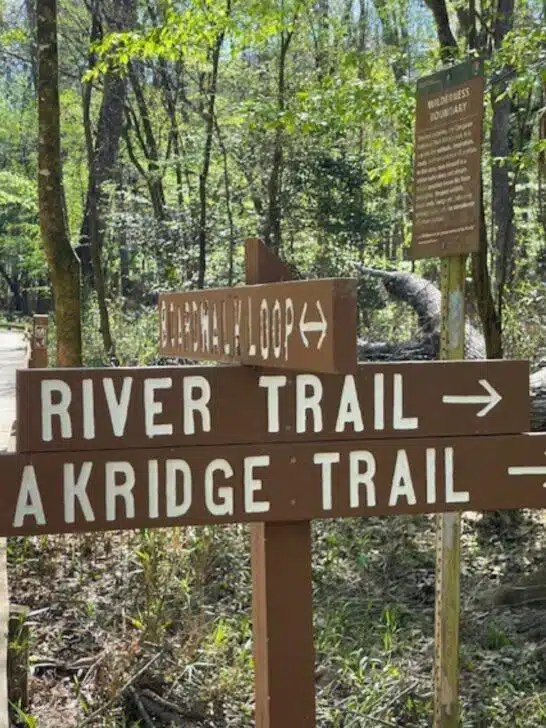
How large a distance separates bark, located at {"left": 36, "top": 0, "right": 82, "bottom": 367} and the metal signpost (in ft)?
18.9

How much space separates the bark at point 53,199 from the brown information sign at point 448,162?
575cm

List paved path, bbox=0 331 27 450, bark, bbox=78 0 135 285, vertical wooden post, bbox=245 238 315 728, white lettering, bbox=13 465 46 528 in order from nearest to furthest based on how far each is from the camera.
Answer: white lettering, bbox=13 465 46 528 < vertical wooden post, bbox=245 238 315 728 < paved path, bbox=0 331 27 450 < bark, bbox=78 0 135 285

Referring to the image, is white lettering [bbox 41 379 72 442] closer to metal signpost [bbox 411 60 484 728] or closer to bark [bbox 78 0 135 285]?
metal signpost [bbox 411 60 484 728]

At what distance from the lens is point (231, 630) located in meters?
5.22

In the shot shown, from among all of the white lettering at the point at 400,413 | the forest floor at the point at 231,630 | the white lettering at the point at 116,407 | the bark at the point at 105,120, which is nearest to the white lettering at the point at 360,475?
the white lettering at the point at 400,413

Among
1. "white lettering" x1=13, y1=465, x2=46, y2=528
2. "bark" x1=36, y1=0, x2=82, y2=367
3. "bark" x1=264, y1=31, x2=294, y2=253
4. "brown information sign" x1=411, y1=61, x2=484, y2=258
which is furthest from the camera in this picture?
"bark" x1=264, y1=31, x2=294, y2=253

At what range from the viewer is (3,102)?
34.8 metres

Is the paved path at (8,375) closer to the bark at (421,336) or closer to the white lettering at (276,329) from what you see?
the white lettering at (276,329)

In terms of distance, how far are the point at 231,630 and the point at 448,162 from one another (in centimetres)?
297

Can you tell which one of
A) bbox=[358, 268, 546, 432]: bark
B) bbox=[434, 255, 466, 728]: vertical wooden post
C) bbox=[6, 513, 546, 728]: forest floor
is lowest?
bbox=[6, 513, 546, 728]: forest floor

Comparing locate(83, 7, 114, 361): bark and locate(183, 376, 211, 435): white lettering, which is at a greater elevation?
locate(83, 7, 114, 361): bark

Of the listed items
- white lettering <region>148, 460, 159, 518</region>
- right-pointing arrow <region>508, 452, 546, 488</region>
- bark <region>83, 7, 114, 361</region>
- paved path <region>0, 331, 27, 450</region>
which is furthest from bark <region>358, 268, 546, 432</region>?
white lettering <region>148, 460, 159, 518</region>

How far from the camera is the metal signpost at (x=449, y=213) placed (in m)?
3.50

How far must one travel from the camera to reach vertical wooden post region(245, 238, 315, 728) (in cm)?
225
